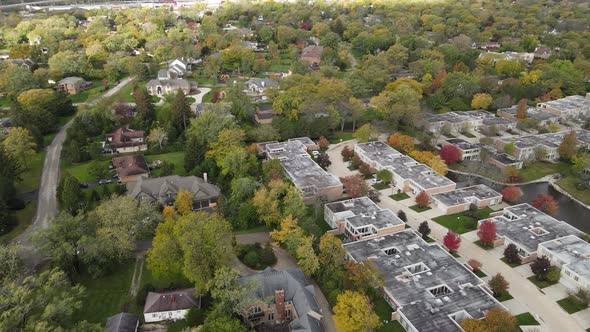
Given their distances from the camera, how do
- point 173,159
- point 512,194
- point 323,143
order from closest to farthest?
1. point 512,194
2. point 173,159
3. point 323,143

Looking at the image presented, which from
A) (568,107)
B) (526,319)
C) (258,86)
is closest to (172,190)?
(526,319)

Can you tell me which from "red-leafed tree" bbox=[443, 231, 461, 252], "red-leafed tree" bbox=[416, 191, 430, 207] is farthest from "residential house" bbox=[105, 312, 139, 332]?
"red-leafed tree" bbox=[416, 191, 430, 207]

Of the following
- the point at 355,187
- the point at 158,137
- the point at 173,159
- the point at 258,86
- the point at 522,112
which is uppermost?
the point at 522,112

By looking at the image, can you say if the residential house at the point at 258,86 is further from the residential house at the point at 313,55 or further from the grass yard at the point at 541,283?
the grass yard at the point at 541,283

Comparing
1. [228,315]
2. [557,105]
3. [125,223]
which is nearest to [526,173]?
[557,105]

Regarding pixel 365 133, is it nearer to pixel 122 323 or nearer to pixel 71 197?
pixel 71 197

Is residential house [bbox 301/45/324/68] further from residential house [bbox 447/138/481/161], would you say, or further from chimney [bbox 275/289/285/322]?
chimney [bbox 275/289/285/322]

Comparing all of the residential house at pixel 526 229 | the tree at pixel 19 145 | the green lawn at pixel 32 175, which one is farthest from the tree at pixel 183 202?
the residential house at pixel 526 229
